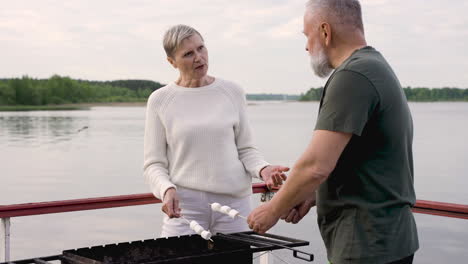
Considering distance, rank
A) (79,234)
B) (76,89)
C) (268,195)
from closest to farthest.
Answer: (268,195) → (79,234) → (76,89)

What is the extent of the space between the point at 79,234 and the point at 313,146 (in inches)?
629

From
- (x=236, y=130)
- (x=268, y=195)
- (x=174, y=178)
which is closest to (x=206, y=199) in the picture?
(x=174, y=178)

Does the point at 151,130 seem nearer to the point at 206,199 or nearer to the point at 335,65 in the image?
the point at 206,199

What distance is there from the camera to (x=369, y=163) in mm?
1812

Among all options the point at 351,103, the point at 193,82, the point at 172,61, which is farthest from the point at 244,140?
the point at 351,103

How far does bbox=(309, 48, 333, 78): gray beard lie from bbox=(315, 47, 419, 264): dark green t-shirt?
0.14 metres

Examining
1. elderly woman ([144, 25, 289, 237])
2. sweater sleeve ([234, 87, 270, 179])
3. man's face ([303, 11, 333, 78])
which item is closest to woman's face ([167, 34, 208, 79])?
elderly woman ([144, 25, 289, 237])

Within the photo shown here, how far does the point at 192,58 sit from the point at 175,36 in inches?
4.8

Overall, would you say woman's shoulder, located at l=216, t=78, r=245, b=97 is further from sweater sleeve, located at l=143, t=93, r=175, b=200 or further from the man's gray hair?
the man's gray hair

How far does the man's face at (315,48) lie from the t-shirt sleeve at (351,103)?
8.0 inches

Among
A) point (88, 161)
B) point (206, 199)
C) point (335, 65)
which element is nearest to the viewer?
point (335, 65)

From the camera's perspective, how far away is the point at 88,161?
3844 cm

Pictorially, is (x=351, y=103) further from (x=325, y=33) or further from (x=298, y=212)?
(x=298, y=212)

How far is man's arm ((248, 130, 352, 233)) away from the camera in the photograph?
5.85ft
